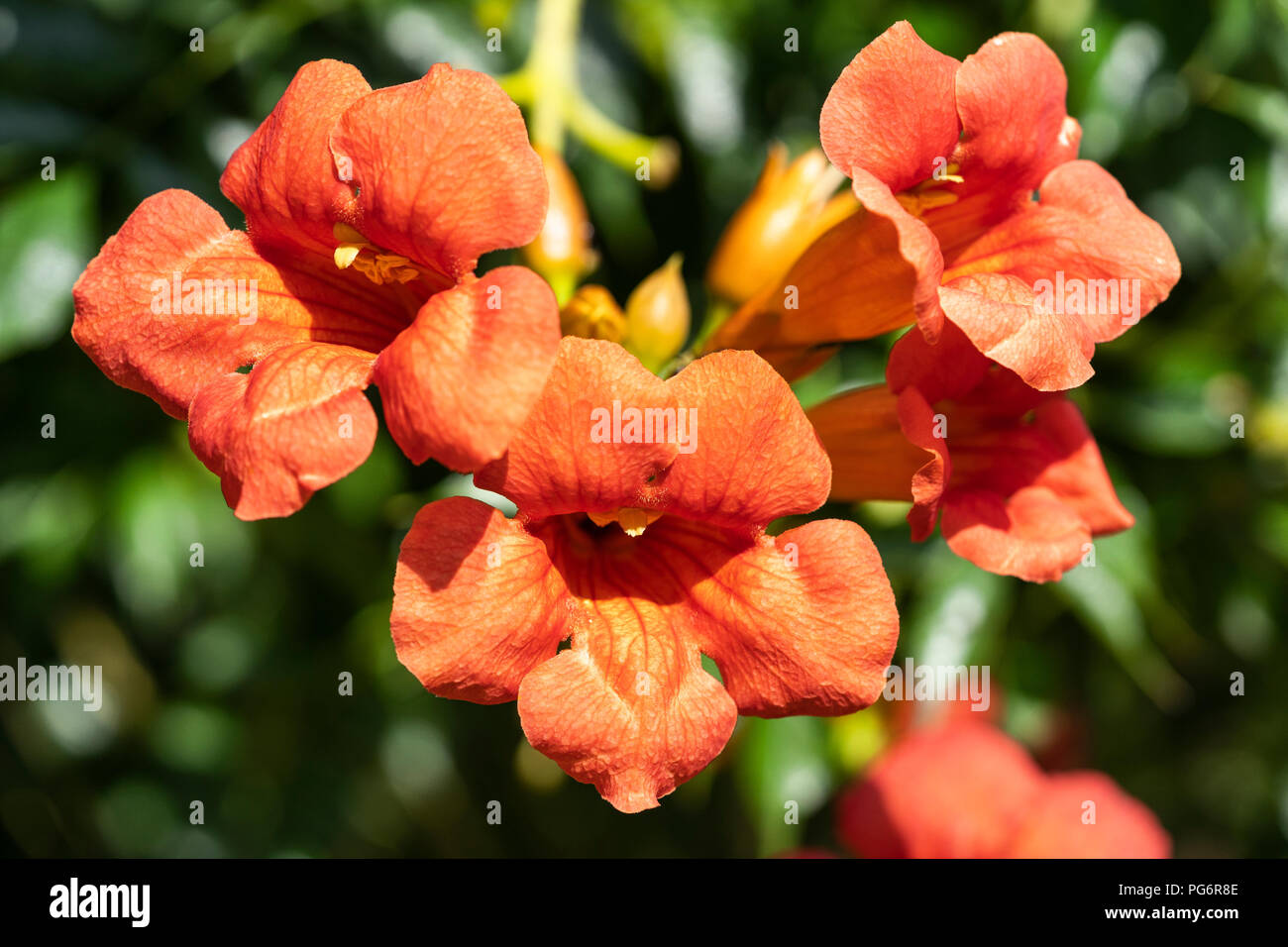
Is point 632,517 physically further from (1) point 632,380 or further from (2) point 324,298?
(2) point 324,298

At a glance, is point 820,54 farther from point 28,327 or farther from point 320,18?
point 28,327

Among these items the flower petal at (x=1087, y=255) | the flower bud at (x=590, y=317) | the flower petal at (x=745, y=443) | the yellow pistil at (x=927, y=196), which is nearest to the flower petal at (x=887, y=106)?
the yellow pistil at (x=927, y=196)

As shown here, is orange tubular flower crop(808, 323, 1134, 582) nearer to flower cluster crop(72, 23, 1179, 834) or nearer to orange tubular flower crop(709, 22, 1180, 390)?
flower cluster crop(72, 23, 1179, 834)

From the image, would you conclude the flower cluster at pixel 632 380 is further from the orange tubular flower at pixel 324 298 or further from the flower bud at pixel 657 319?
the flower bud at pixel 657 319

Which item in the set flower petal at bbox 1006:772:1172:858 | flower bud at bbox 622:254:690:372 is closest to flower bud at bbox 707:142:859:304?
flower bud at bbox 622:254:690:372

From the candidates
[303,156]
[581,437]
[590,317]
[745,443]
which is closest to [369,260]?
[303,156]

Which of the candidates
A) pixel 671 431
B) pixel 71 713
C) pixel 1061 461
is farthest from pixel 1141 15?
pixel 71 713
